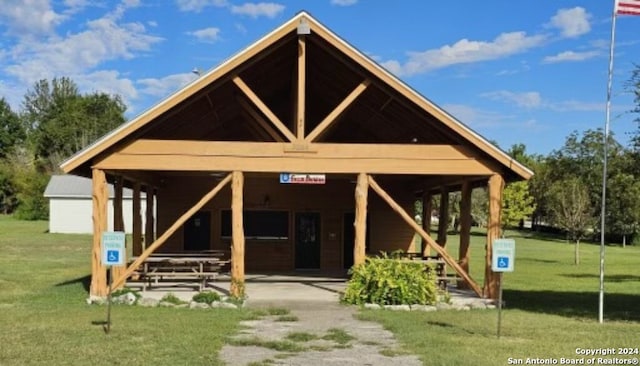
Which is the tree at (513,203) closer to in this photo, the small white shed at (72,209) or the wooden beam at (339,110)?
the small white shed at (72,209)

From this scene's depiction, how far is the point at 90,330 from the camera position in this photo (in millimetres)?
10914

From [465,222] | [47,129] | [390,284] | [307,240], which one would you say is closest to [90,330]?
[390,284]

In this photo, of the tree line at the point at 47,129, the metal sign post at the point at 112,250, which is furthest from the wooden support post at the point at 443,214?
the tree line at the point at 47,129

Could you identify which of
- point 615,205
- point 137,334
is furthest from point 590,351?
point 615,205

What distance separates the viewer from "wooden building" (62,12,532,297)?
577 inches

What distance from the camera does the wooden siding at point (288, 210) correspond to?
71.3ft

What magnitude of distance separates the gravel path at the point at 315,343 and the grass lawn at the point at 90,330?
37 centimetres

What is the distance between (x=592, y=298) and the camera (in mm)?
17312

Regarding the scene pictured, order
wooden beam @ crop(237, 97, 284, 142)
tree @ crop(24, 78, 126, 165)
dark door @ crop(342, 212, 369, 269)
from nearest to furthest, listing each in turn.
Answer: wooden beam @ crop(237, 97, 284, 142)
dark door @ crop(342, 212, 369, 269)
tree @ crop(24, 78, 126, 165)

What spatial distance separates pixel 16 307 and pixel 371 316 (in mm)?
7141

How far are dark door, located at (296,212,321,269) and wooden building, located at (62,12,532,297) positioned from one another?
0.04 m

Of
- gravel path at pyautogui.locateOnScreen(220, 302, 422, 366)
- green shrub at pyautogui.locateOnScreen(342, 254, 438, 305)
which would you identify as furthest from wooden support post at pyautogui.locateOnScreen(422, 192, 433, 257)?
gravel path at pyautogui.locateOnScreen(220, 302, 422, 366)

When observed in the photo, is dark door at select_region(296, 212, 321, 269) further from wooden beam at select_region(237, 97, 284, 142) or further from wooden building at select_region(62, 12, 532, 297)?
wooden beam at select_region(237, 97, 284, 142)

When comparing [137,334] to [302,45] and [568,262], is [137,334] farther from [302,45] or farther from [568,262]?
[568,262]
